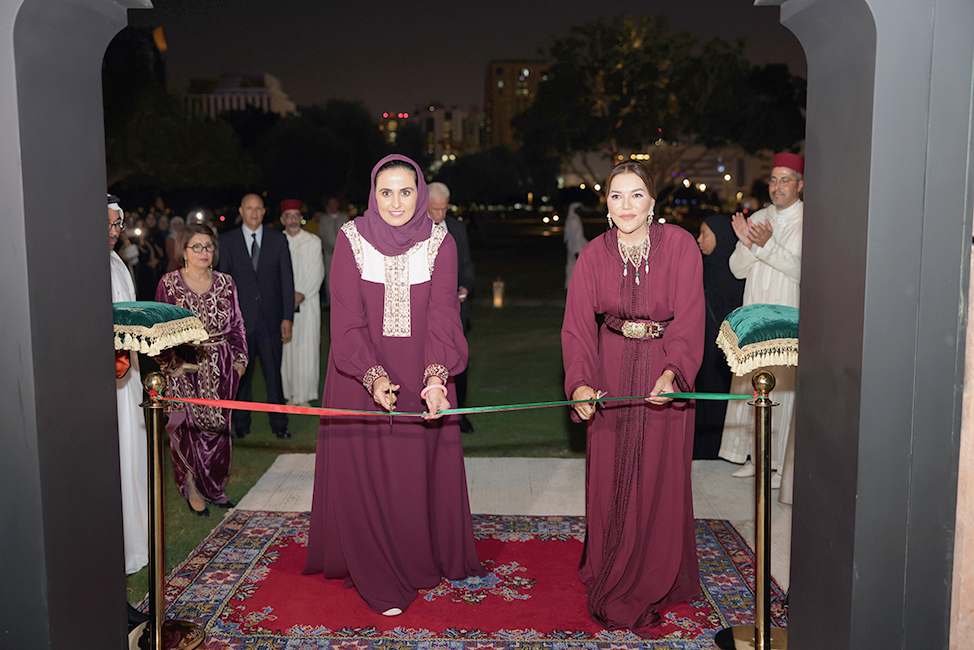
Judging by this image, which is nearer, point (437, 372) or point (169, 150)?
point (437, 372)

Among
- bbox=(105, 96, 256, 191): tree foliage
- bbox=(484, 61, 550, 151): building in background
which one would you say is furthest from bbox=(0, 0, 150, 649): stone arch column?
bbox=(484, 61, 550, 151): building in background

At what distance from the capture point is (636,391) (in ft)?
12.5

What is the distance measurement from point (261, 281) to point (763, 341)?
441 centimetres

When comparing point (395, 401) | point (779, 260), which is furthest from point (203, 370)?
point (779, 260)

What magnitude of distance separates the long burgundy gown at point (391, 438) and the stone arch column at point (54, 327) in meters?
1.35

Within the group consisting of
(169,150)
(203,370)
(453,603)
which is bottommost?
(453,603)

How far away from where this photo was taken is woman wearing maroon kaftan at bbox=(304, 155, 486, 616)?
12.7 feet

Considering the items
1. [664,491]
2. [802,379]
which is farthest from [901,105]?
[664,491]

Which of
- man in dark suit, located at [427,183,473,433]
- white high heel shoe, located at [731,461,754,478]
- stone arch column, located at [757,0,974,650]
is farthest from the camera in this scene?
man in dark suit, located at [427,183,473,433]

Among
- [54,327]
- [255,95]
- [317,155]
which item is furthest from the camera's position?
[255,95]

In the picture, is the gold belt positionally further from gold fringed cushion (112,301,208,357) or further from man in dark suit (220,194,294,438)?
man in dark suit (220,194,294,438)

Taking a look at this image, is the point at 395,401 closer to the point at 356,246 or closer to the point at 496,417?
the point at 356,246

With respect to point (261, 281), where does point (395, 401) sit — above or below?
below

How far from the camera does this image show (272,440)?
22.9ft
